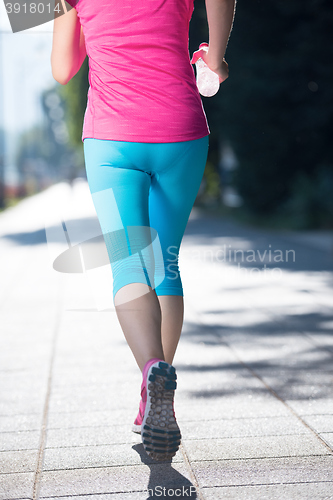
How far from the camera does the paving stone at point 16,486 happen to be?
2.23m

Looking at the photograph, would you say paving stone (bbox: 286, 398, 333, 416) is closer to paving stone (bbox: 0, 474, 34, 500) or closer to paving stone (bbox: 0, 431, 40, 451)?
paving stone (bbox: 0, 431, 40, 451)

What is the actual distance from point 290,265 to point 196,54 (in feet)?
23.3

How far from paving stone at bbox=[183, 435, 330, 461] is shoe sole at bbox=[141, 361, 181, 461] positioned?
48 cm

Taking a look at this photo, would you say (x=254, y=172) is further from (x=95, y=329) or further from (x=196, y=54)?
(x=196, y=54)

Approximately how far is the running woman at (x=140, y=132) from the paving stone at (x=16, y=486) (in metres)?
0.44

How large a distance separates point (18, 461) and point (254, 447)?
2.77 ft

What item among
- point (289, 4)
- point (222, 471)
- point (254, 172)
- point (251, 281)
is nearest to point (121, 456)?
point (222, 471)

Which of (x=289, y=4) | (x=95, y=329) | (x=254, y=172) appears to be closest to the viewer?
(x=95, y=329)

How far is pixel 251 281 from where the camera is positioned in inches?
309

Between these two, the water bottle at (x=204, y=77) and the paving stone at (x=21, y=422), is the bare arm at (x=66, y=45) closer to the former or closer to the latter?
the water bottle at (x=204, y=77)

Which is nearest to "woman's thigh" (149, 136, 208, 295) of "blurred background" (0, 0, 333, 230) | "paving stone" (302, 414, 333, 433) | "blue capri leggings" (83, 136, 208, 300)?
"blue capri leggings" (83, 136, 208, 300)

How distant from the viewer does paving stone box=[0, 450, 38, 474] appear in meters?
2.47

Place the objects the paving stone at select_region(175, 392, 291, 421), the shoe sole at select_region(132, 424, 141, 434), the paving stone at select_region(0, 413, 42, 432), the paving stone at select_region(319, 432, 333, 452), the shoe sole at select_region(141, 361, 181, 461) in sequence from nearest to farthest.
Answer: the shoe sole at select_region(141, 361, 181, 461), the paving stone at select_region(319, 432, 333, 452), the shoe sole at select_region(132, 424, 141, 434), the paving stone at select_region(0, 413, 42, 432), the paving stone at select_region(175, 392, 291, 421)

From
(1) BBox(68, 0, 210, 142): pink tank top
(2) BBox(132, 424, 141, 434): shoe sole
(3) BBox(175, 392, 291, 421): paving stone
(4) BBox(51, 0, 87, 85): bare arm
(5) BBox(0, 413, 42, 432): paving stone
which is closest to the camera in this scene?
(1) BBox(68, 0, 210, 142): pink tank top
